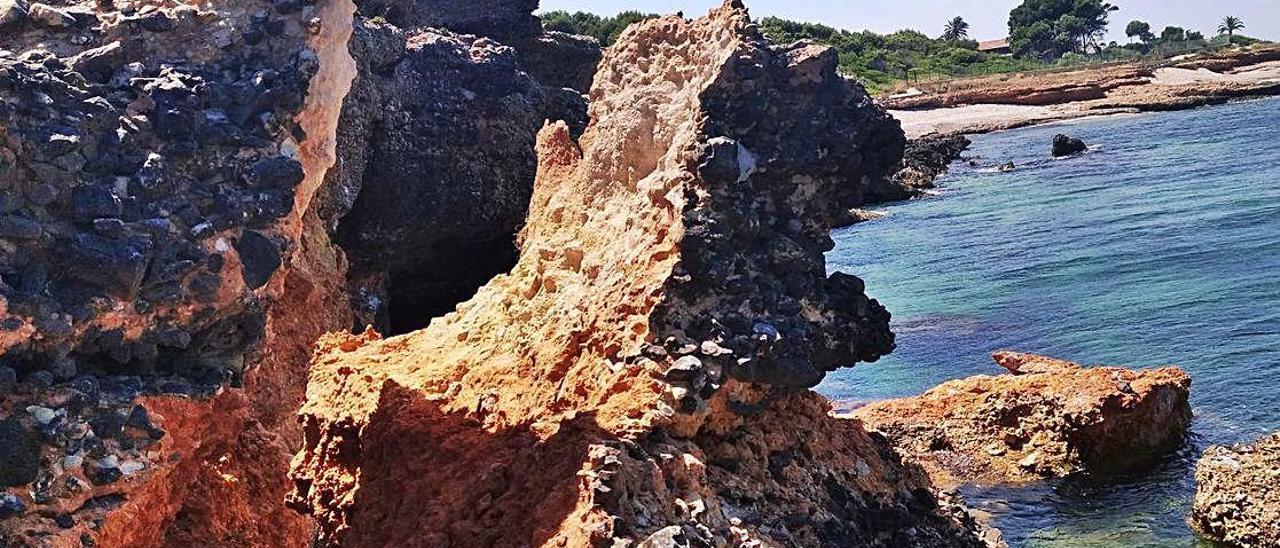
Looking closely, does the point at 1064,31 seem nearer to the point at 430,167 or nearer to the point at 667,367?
the point at 430,167

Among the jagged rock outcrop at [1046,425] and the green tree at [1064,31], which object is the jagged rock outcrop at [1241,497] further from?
the green tree at [1064,31]

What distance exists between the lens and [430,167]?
1123 centimetres

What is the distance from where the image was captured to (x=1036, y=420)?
14.7 m

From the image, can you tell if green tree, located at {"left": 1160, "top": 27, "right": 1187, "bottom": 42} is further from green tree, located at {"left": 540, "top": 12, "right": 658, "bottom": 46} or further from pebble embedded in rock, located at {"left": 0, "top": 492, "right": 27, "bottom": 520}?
pebble embedded in rock, located at {"left": 0, "top": 492, "right": 27, "bottom": 520}

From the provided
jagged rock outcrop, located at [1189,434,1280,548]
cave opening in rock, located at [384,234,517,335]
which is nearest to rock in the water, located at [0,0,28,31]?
cave opening in rock, located at [384,234,517,335]

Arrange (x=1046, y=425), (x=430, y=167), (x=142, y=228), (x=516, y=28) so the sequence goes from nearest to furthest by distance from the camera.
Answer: (x=142, y=228)
(x=430, y=167)
(x=1046, y=425)
(x=516, y=28)

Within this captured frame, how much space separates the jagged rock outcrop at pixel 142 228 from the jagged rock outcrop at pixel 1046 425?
9048mm

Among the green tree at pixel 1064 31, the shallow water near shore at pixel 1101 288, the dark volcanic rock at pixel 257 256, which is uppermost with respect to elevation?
the green tree at pixel 1064 31

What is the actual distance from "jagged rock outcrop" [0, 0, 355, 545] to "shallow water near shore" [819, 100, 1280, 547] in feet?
29.0

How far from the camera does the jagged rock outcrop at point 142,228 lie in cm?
545

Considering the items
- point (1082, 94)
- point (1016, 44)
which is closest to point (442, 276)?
point (1082, 94)

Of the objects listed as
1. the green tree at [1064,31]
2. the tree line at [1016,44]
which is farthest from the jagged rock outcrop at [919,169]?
the green tree at [1064,31]

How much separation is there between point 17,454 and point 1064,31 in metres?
109

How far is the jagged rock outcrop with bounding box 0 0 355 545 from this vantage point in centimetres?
545
